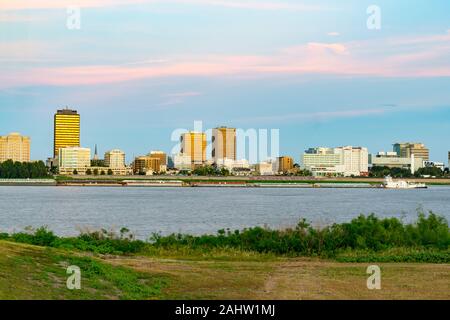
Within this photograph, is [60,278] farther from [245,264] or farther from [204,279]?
[245,264]

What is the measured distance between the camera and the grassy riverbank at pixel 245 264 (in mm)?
15797

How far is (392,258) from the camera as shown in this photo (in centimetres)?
2212

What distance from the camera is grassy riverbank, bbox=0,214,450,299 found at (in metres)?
15.8

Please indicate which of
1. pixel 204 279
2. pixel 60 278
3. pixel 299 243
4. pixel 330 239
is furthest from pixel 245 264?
pixel 60 278

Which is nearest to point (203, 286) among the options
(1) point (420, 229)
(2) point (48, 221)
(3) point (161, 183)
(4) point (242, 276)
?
(4) point (242, 276)

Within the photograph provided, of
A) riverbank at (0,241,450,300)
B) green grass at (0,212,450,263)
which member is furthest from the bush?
riverbank at (0,241,450,300)

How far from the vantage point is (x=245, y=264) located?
21.0m

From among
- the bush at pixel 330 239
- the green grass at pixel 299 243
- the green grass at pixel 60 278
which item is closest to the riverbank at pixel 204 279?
the green grass at pixel 60 278

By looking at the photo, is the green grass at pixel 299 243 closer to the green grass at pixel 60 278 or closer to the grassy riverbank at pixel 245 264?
the grassy riverbank at pixel 245 264

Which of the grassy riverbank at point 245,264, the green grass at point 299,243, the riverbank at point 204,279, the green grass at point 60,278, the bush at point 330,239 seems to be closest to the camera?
the green grass at point 60,278

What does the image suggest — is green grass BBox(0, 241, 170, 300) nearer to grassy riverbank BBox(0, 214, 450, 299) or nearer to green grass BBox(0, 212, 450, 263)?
grassy riverbank BBox(0, 214, 450, 299)
